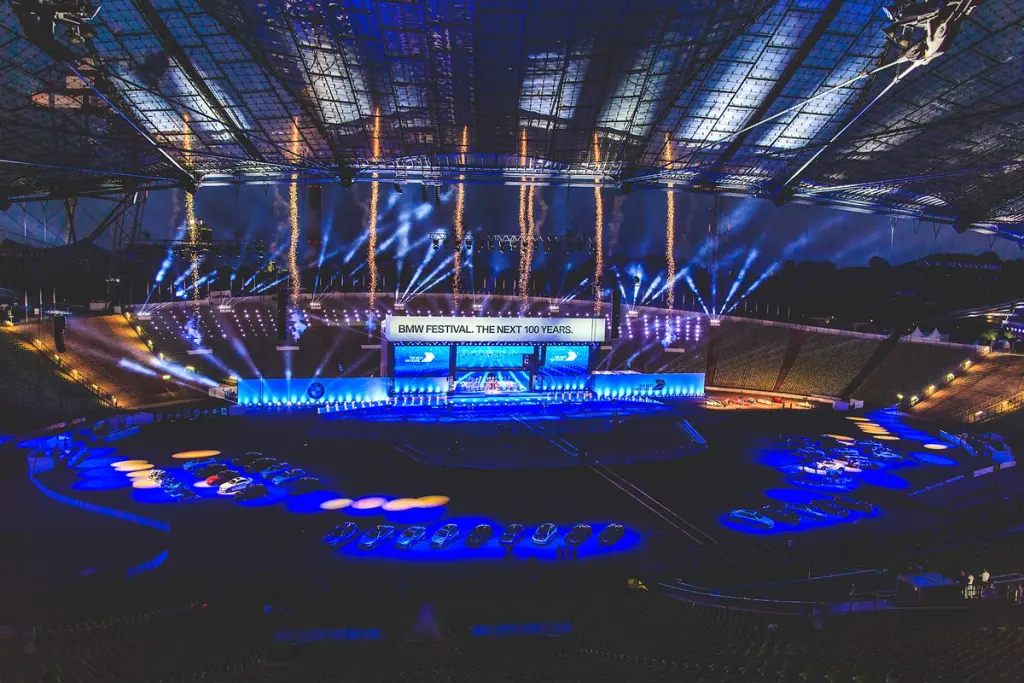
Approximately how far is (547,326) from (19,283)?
125 feet

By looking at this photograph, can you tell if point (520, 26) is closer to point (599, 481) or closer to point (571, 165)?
point (571, 165)

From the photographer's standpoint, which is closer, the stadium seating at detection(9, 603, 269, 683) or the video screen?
the stadium seating at detection(9, 603, 269, 683)

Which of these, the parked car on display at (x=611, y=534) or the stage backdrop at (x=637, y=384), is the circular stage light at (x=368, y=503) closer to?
the parked car on display at (x=611, y=534)

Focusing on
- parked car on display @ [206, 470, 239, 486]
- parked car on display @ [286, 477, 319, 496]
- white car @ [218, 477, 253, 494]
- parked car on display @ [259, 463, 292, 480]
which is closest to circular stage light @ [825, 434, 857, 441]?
parked car on display @ [286, 477, 319, 496]

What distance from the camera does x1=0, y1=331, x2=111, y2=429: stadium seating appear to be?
1168 inches

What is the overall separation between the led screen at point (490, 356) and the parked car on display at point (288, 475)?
14.5 m

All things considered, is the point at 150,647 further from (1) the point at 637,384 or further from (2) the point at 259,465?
(1) the point at 637,384

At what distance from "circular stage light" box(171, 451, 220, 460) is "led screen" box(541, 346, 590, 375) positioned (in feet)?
65.6

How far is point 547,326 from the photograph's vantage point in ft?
124

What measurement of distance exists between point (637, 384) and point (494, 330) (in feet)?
34.5

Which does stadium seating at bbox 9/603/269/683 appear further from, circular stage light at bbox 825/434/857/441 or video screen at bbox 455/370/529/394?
circular stage light at bbox 825/434/857/441

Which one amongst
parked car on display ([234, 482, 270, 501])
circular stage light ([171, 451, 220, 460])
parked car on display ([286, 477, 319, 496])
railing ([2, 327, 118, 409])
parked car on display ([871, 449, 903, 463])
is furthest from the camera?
railing ([2, 327, 118, 409])

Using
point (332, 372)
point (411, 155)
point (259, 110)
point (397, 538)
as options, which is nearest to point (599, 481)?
point (397, 538)

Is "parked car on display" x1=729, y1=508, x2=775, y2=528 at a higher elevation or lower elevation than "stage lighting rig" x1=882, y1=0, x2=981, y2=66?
lower
